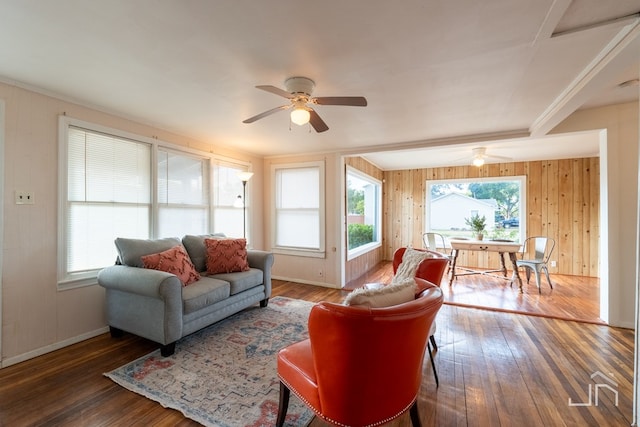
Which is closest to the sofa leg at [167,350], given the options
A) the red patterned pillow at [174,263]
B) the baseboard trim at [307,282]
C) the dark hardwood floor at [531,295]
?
the red patterned pillow at [174,263]

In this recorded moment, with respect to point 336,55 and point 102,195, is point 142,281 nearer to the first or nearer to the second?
point 102,195

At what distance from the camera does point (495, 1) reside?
1.35 metres

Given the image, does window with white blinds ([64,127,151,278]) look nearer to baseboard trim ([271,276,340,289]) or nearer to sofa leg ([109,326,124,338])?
sofa leg ([109,326,124,338])

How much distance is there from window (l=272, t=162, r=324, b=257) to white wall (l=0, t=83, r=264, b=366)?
2.91 metres

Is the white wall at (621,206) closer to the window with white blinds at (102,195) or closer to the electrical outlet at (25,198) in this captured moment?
the window with white blinds at (102,195)

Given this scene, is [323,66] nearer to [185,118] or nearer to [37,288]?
[185,118]

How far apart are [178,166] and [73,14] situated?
238cm

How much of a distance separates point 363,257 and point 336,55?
438 centimetres

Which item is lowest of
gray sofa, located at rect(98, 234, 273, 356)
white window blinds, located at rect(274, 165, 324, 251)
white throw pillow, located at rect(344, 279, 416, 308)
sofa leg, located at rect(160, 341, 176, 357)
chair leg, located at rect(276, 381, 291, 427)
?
sofa leg, located at rect(160, 341, 176, 357)

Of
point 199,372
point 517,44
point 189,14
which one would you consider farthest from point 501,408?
point 189,14

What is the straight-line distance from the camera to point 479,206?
619cm

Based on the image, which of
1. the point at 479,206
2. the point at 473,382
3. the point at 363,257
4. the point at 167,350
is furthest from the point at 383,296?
the point at 479,206

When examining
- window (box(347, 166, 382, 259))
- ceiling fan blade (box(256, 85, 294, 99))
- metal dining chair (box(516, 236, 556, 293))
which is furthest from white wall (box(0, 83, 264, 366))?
metal dining chair (box(516, 236, 556, 293))

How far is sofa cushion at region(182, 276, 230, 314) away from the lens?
Answer: 244 centimetres
